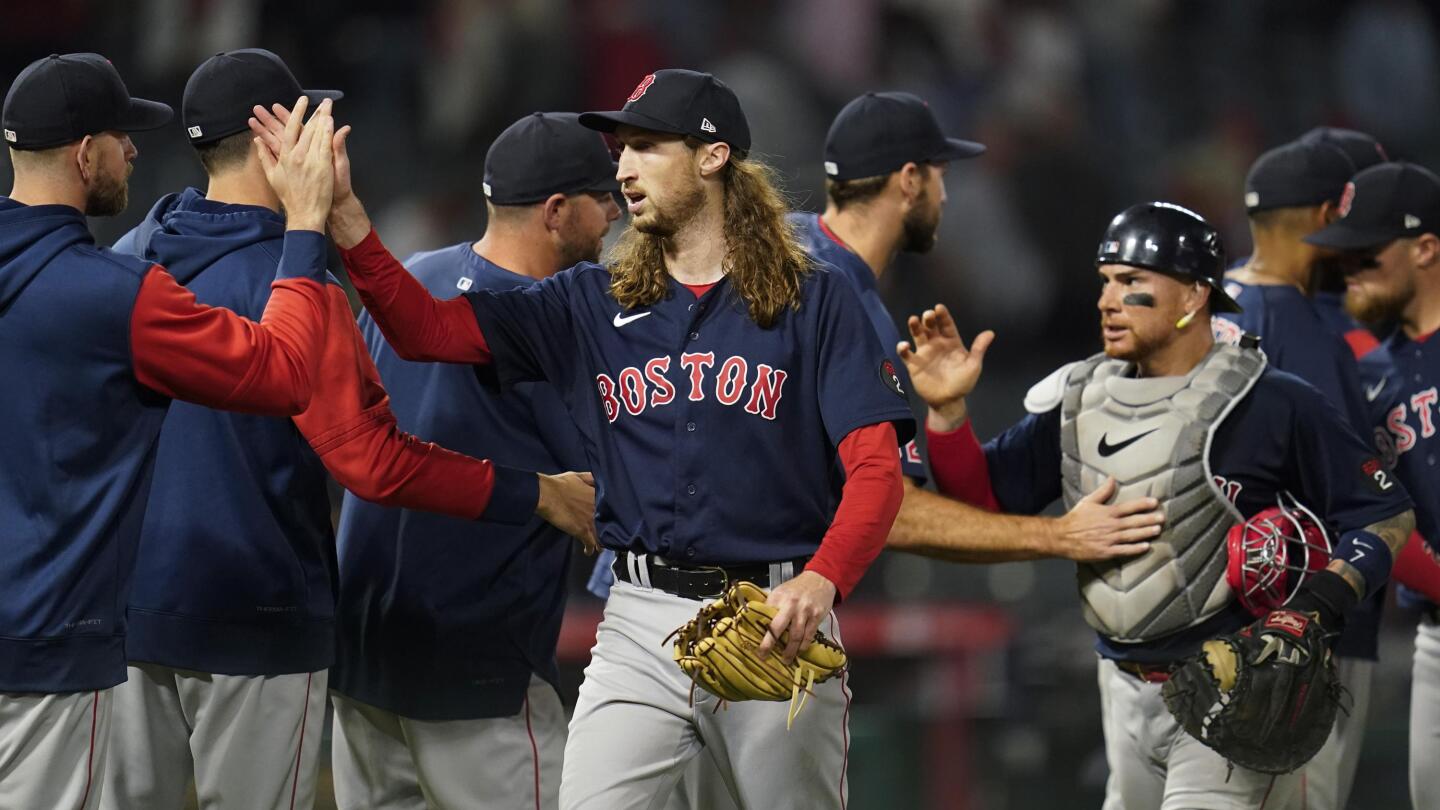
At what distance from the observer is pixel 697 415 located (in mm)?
3672

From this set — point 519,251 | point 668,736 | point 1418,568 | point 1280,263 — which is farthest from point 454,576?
point 1280,263

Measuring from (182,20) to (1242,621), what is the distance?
8449mm

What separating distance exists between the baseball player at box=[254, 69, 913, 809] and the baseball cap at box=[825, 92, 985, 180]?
5.27 ft

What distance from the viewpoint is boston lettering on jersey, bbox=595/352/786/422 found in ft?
12.0

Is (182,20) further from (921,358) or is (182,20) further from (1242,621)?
(1242,621)

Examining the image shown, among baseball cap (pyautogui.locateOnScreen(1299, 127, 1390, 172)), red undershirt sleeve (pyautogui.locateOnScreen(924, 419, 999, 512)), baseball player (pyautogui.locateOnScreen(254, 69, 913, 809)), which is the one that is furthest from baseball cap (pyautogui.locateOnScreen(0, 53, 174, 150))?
baseball cap (pyautogui.locateOnScreen(1299, 127, 1390, 172))

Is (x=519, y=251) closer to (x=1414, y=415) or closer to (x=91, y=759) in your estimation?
(x=91, y=759)

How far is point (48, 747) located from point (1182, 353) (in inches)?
112

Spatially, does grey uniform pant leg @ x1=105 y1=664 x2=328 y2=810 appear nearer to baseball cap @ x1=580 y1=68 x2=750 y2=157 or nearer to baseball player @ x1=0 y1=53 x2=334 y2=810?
baseball player @ x1=0 y1=53 x2=334 y2=810

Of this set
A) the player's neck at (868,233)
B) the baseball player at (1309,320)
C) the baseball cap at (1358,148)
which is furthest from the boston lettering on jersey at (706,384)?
the baseball cap at (1358,148)

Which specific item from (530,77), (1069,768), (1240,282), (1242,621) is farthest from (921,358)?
(530,77)

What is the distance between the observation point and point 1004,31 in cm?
1166

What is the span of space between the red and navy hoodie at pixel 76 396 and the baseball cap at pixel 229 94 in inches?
24.8

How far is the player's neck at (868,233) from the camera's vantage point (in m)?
5.41
